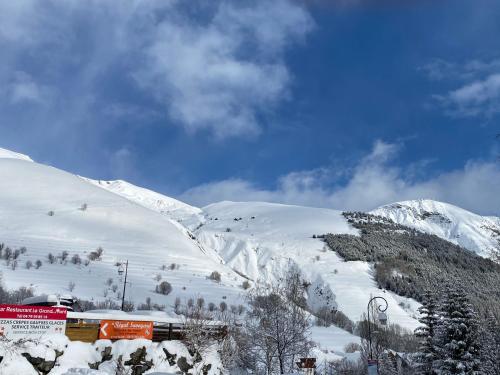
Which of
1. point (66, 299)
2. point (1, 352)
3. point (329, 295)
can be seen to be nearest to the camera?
point (1, 352)

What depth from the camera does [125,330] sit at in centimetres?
2767

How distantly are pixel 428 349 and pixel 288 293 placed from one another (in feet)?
41.3

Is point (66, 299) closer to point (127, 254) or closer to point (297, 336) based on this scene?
point (297, 336)

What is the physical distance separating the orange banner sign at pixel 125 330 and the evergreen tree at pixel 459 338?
70.7 feet

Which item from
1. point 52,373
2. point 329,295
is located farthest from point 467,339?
point 329,295

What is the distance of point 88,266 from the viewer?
301ft

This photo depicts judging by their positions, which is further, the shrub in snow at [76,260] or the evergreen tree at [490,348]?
the shrub in snow at [76,260]

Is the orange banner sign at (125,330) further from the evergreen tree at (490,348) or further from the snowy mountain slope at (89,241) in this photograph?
the snowy mountain slope at (89,241)

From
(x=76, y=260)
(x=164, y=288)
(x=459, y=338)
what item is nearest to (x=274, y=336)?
(x=459, y=338)

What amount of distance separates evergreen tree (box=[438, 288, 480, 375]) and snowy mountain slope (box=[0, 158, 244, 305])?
53.7 metres

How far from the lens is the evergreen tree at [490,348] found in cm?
3494

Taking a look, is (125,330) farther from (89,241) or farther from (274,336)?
(89,241)

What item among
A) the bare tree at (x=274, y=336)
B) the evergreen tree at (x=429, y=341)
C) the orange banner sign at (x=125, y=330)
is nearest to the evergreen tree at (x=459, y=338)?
the evergreen tree at (x=429, y=341)

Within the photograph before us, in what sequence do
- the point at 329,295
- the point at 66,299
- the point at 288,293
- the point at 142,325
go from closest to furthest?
the point at 142,325 → the point at 66,299 → the point at 288,293 → the point at 329,295
